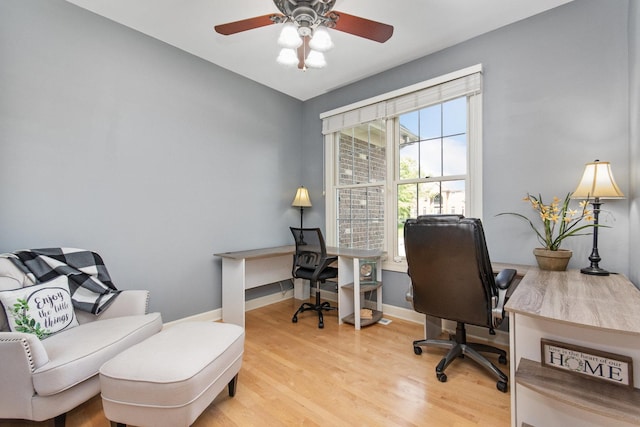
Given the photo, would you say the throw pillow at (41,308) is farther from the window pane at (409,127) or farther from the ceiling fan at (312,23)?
the window pane at (409,127)

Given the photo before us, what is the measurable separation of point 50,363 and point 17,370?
0.11 metres

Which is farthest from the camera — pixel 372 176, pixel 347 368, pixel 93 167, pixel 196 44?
pixel 372 176

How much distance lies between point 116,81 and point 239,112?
1.19 meters

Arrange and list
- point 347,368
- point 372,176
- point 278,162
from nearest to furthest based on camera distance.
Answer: point 347,368, point 372,176, point 278,162

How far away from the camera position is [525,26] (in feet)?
7.61

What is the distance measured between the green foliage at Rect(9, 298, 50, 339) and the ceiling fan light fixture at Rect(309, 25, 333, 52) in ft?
7.25

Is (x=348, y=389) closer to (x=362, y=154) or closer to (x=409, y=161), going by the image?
(x=409, y=161)

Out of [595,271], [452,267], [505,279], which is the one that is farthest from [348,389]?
[595,271]

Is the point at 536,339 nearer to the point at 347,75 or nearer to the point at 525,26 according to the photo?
the point at 525,26

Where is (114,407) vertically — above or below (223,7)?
below

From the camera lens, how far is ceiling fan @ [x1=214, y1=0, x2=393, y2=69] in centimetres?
160

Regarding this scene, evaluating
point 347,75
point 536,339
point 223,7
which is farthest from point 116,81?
point 536,339

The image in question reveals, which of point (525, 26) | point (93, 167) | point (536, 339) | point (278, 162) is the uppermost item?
point (525, 26)

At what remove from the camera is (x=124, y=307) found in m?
1.94
